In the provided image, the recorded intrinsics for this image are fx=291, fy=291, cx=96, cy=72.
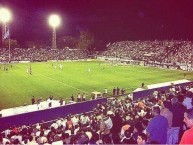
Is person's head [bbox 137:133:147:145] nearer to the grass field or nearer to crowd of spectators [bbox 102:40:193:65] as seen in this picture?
the grass field

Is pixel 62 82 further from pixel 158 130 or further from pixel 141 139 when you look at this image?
pixel 141 139

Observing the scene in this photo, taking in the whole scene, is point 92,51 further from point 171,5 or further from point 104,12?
point 171,5

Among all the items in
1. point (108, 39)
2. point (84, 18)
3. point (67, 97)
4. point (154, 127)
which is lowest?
point (67, 97)

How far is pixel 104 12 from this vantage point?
9875 cm

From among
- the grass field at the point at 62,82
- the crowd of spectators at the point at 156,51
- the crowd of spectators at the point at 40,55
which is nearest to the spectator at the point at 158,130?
the grass field at the point at 62,82

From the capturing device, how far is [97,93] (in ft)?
102

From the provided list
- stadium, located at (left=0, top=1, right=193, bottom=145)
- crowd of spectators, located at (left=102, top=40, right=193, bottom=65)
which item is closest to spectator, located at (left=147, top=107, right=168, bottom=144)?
stadium, located at (left=0, top=1, right=193, bottom=145)

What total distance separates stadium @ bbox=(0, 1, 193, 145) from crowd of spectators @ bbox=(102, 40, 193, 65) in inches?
7.8

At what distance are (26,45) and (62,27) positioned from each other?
16.8m

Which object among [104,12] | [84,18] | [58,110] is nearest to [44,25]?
[84,18]

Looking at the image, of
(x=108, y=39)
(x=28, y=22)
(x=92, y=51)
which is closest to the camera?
(x=92, y=51)

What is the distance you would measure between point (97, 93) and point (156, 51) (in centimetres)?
4390

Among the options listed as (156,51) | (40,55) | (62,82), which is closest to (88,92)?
(62,82)

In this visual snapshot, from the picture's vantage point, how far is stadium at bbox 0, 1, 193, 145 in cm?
1063
